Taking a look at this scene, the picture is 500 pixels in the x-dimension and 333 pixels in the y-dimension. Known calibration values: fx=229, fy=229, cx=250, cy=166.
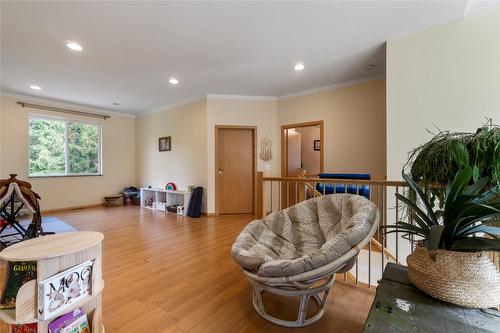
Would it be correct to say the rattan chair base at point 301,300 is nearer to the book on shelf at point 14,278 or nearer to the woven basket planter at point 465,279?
the woven basket planter at point 465,279

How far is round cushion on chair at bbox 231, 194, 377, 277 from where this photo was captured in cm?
142

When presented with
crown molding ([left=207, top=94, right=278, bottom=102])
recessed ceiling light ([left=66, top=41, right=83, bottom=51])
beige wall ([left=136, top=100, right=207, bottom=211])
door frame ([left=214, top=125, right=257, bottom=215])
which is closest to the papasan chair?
door frame ([left=214, top=125, right=257, bottom=215])

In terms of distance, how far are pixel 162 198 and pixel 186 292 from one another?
421cm

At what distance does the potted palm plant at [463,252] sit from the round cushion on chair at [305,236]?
0.46 metres

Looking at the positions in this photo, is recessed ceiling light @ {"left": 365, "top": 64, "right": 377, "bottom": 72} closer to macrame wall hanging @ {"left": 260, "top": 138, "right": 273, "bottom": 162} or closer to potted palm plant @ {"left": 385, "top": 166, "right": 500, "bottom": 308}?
macrame wall hanging @ {"left": 260, "top": 138, "right": 273, "bottom": 162}

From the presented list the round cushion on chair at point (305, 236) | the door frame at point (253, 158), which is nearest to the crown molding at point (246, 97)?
the door frame at point (253, 158)

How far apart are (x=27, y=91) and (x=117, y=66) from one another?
2.71m

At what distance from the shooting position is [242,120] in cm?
502

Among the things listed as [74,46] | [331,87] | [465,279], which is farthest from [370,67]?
[74,46]

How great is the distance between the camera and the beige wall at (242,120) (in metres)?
4.91

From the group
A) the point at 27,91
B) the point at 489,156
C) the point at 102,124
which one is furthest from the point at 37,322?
the point at 102,124

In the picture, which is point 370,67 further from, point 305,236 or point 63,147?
point 63,147

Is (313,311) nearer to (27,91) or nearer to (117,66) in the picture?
(117,66)

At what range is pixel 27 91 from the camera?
458 centimetres
